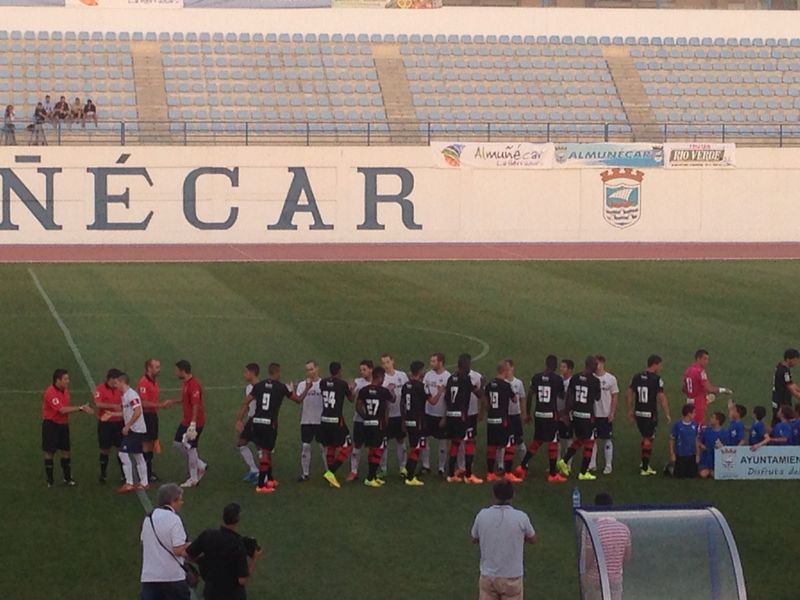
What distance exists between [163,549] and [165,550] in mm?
17

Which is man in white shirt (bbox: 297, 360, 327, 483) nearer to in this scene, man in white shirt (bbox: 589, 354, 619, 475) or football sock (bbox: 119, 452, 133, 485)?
football sock (bbox: 119, 452, 133, 485)

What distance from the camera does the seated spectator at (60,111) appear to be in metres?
46.4

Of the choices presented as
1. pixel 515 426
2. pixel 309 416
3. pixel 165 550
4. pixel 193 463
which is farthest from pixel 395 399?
pixel 165 550

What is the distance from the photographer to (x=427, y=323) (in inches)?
1203

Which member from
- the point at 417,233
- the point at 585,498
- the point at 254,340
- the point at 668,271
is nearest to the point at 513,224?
the point at 417,233

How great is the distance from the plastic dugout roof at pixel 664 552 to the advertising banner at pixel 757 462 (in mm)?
7610

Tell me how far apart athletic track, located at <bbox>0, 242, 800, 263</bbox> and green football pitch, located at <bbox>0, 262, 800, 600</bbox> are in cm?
180

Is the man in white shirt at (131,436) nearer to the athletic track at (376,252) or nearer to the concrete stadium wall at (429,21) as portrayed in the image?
the athletic track at (376,252)

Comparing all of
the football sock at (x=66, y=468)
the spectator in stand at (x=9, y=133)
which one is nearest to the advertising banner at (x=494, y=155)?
the spectator in stand at (x=9, y=133)

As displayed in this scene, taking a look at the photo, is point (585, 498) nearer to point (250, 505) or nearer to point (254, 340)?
point (250, 505)

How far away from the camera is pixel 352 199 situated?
46.3 metres

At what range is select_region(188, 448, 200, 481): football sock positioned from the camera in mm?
18000

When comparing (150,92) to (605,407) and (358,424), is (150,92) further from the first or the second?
(605,407)

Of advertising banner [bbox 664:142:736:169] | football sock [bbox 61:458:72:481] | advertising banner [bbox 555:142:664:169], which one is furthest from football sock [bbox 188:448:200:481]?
advertising banner [bbox 664:142:736:169]
